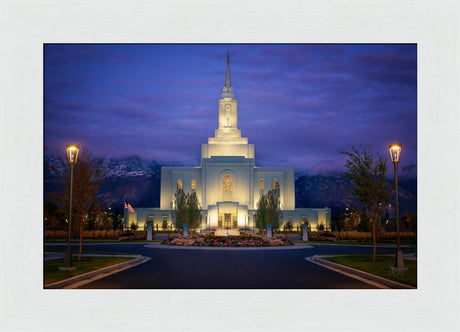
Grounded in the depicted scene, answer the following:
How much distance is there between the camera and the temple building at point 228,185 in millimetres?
56531

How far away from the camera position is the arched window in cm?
6100

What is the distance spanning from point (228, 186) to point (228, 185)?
14 centimetres

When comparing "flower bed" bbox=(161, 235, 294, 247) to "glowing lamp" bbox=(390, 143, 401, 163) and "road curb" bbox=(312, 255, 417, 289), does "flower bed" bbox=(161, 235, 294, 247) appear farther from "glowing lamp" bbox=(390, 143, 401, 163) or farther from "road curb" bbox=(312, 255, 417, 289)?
"glowing lamp" bbox=(390, 143, 401, 163)

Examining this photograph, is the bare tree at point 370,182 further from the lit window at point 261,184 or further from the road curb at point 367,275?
the lit window at point 261,184

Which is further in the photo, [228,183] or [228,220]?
[228,183]

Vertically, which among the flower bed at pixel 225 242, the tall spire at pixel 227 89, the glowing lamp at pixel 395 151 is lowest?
the flower bed at pixel 225 242

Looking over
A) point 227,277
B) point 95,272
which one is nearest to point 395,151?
point 227,277

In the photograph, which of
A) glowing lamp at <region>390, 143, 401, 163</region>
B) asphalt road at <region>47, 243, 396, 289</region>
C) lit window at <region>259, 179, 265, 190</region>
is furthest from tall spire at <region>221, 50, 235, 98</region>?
glowing lamp at <region>390, 143, 401, 163</region>

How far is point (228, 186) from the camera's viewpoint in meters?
61.0

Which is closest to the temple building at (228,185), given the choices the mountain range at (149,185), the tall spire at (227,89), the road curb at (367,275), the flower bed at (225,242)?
the tall spire at (227,89)

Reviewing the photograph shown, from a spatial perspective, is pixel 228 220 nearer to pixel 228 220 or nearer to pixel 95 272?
pixel 228 220
